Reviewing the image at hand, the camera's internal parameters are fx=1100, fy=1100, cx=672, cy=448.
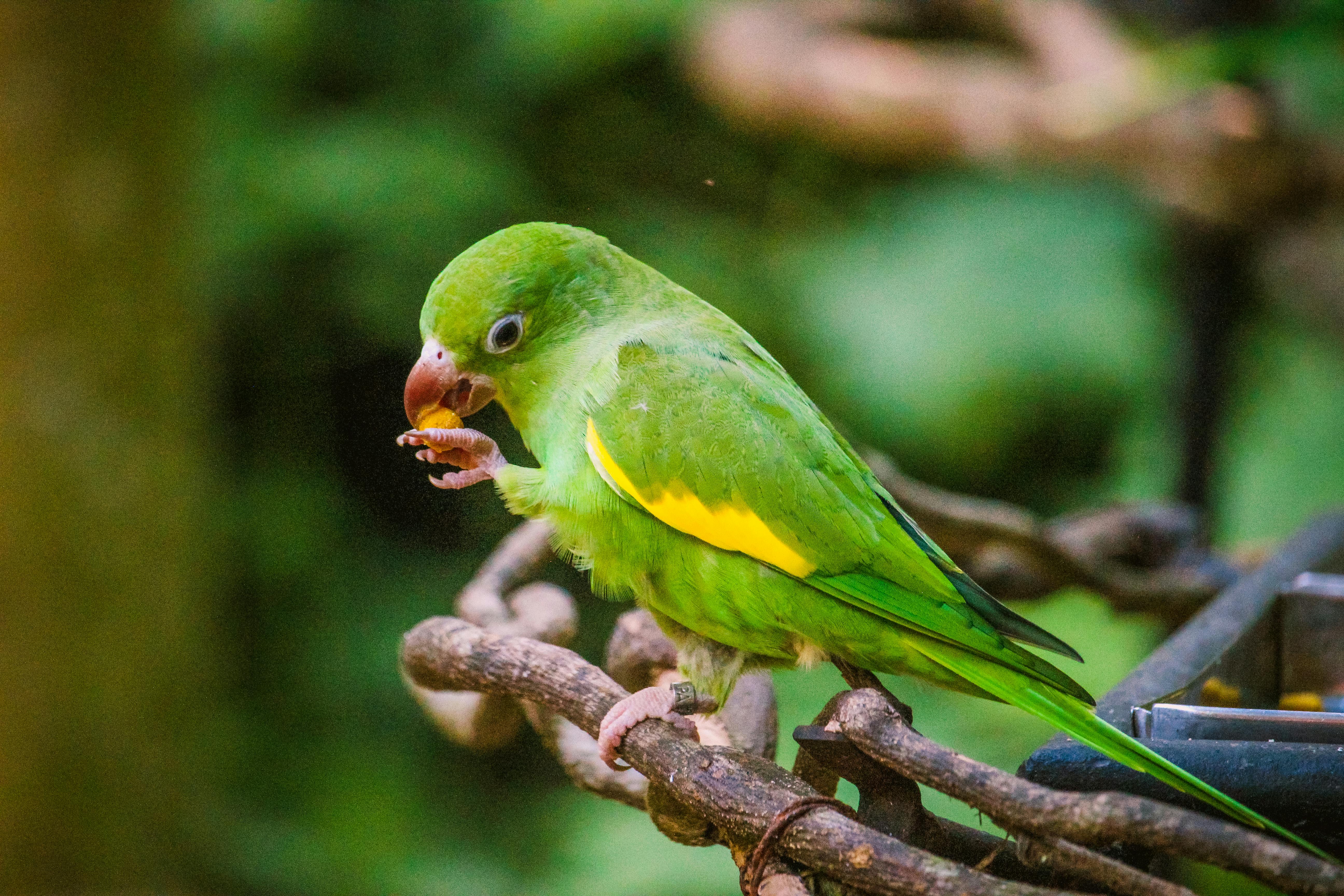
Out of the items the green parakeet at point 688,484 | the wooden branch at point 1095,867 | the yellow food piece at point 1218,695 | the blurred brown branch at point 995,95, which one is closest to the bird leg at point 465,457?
the green parakeet at point 688,484

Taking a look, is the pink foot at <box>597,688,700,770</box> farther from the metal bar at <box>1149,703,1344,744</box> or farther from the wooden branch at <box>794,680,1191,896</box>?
the metal bar at <box>1149,703,1344,744</box>

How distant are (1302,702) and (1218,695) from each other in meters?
0.16

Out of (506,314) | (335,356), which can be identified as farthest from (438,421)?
(335,356)

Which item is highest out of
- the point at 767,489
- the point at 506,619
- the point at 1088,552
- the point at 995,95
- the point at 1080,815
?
the point at 995,95

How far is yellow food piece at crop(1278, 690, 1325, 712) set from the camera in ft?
3.84

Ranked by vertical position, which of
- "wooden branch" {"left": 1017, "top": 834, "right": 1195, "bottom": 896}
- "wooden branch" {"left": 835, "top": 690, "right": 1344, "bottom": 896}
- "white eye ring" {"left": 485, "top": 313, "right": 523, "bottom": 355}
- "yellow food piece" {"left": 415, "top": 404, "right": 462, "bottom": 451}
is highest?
"white eye ring" {"left": 485, "top": 313, "right": 523, "bottom": 355}

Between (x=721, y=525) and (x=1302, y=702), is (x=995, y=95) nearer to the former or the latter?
(x=1302, y=702)

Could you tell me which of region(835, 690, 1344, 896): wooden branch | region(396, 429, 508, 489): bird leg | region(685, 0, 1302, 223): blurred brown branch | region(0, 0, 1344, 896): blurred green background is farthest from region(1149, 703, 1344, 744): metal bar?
region(685, 0, 1302, 223): blurred brown branch

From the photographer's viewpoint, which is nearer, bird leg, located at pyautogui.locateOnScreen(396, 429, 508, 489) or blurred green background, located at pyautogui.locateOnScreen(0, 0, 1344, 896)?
bird leg, located at pyautogui.locateOnScreen(396, 429, 508, 489)

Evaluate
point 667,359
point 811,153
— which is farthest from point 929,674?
point 811,153

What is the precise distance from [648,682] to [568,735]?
0.44 feet

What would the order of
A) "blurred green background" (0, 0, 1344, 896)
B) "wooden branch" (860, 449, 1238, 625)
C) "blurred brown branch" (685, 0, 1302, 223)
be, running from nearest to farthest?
"wooden branch" (860, 449, 1238, 625), "blurred green background" (0, 0, 1344, 896), "blurred brown branch" (685, 0, 1302, 223)

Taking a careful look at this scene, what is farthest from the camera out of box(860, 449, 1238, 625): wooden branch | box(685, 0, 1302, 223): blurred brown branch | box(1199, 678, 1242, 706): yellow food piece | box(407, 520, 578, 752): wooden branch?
box(685, 0, 1302, 223): blurred brown branch

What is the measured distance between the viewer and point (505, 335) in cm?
101
